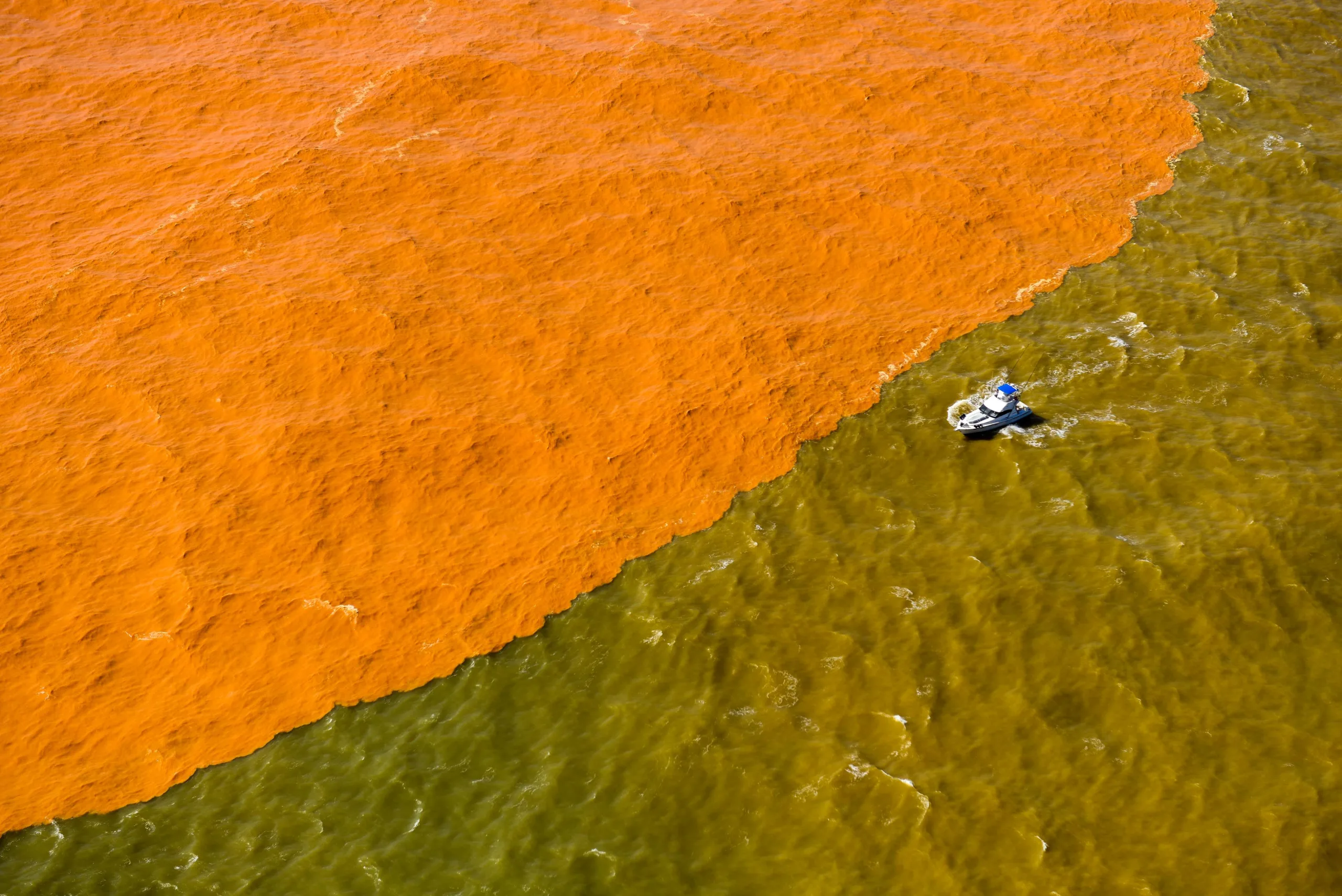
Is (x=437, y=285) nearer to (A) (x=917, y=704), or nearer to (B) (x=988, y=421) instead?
(B) (x=988, y=421)

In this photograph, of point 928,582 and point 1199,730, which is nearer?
point 1199,730

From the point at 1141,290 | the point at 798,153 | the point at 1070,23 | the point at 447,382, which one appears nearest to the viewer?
the point at 447,382

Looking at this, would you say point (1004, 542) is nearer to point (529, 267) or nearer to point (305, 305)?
point (529, 267)

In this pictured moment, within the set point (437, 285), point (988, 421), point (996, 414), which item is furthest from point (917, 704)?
point (437, 285)

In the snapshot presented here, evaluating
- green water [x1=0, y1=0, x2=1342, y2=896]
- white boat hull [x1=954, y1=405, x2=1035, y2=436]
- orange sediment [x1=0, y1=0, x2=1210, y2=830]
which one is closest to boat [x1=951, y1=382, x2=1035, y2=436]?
white boat hull [x1=954, y1=405, x2=1035, y2=436]

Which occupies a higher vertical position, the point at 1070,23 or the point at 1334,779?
the point at 1070,23

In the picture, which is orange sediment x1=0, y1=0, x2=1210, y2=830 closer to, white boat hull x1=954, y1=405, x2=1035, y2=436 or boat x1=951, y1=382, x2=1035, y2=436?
white boat hull x1=954, y1=405, x2=1035, y2=436

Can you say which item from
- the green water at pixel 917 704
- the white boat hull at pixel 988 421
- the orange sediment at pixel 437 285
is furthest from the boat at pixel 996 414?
the orange sediment at pixel 437 285

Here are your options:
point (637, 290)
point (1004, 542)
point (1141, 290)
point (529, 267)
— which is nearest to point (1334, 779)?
point (1004, 542)
